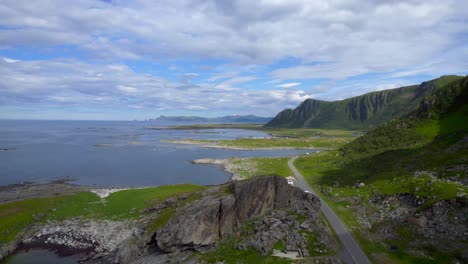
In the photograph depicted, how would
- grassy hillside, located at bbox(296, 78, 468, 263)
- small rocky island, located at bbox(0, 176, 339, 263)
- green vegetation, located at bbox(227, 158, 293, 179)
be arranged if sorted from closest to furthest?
grassy hillside, located at bbox(296, 78, 468, 263), small rocky island, located at bbox(0, 176, 339, 263), green vegetation, located at bbox(227, 158, 293, 179)

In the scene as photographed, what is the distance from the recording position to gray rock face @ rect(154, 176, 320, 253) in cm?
3891

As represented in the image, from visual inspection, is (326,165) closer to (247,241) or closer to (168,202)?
(168,202)

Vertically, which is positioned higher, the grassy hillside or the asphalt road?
the grassy hillside

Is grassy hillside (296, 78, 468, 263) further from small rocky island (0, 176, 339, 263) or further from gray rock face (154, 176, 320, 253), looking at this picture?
gray rock face (154, 176, 320, 253)

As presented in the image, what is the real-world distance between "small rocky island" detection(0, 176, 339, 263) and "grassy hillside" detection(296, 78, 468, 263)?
7.37 meters

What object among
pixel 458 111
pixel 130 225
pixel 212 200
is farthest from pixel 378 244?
pixel 458 111

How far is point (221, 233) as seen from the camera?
39.8m

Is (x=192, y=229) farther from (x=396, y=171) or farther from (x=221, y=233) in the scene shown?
(x=396, y=171)

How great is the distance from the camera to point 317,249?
34.8m

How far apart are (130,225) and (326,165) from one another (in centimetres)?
6548

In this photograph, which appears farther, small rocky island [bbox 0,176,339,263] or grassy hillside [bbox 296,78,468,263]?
small rocky island [bbox 0,176,339,263]

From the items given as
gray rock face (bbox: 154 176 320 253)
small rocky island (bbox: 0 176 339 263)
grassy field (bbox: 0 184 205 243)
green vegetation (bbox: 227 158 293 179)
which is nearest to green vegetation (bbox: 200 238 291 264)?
small rocky island (bbox: 0 176 339 263)

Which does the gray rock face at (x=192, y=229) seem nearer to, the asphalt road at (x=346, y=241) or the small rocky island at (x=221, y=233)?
the small rocky island at (x=221, y=233)

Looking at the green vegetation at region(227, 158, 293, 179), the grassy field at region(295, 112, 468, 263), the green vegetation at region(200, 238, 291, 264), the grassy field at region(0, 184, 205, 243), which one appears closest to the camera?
the green vegetation at region(200, 238, 291, 264)
